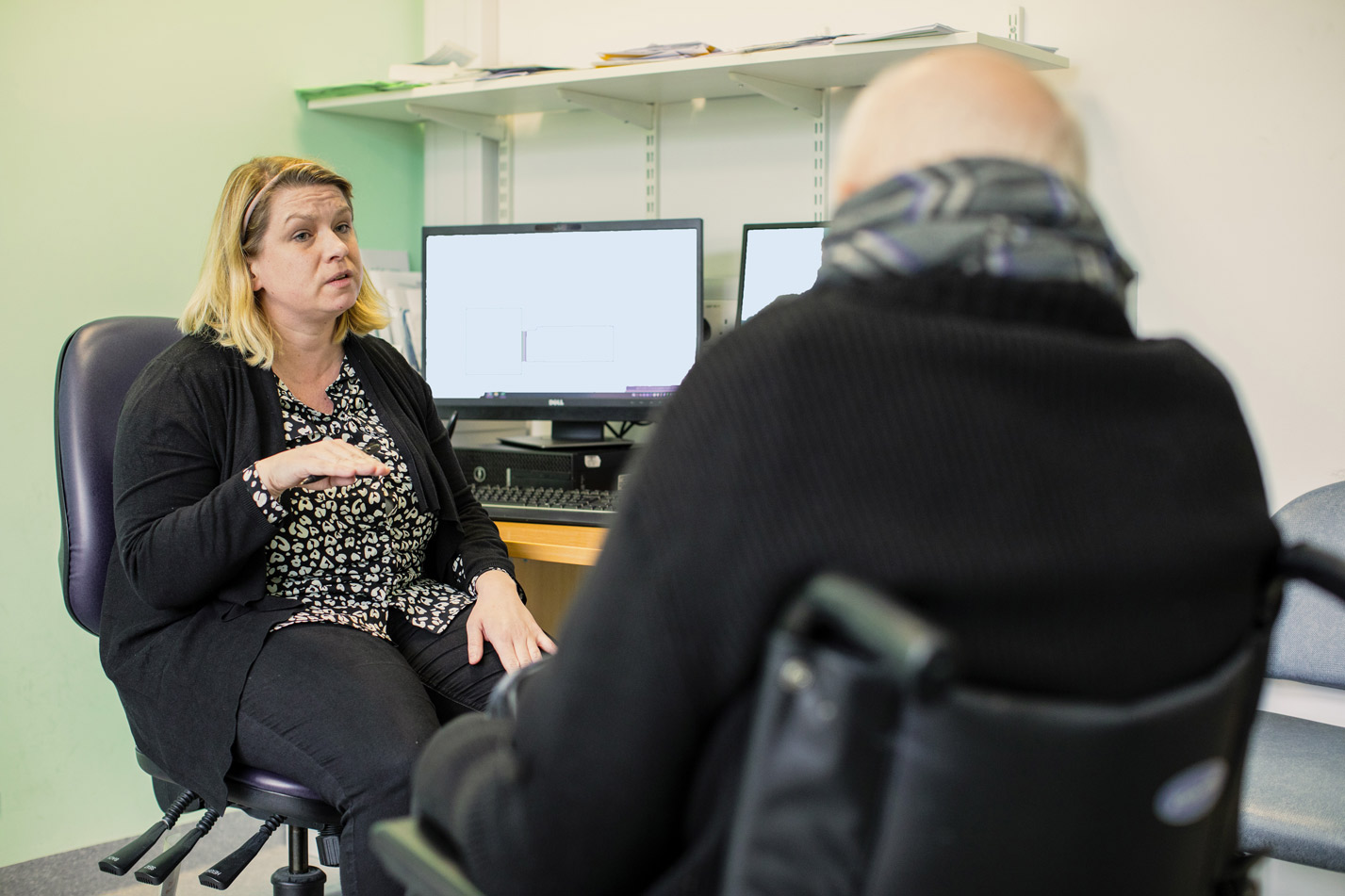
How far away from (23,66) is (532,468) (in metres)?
1.13

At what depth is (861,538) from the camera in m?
0.54

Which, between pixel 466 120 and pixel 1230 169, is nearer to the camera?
pixel 1230 169

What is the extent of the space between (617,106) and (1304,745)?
173 cm

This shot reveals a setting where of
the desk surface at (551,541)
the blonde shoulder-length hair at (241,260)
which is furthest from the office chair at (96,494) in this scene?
the desk surface at (551,541)

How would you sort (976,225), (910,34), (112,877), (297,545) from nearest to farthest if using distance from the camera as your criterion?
(976,225), (297,545), (910,34), (112,877)

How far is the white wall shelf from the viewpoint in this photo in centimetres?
191

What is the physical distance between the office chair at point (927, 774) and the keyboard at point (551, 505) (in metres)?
1.18

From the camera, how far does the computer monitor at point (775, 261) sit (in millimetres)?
2084

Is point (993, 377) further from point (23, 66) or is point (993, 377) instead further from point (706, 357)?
point (23, 66)

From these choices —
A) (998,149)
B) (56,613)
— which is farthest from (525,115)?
(998,149)

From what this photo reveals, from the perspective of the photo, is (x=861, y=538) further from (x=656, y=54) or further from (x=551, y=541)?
(x=656, y=54)

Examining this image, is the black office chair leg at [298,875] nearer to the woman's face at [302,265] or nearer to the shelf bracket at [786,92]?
the woman's face at [302,265]

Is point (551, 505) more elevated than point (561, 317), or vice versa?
point (561, 317)

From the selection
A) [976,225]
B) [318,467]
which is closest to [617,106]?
[318,467]
